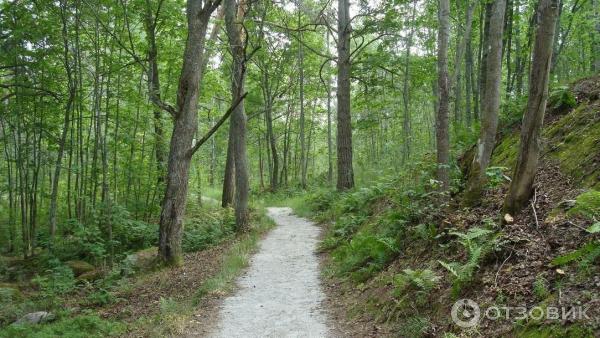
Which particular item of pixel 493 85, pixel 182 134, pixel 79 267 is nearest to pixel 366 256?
pixel 493 85

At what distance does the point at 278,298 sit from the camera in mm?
6883

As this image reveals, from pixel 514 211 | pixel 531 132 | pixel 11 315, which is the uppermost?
pixel 531 132

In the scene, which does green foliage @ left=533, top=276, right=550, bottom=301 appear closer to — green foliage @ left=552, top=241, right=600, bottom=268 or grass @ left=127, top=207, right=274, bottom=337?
green foliage @ left=552, top=241, right=600, bottom=268

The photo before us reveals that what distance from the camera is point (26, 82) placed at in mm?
12164

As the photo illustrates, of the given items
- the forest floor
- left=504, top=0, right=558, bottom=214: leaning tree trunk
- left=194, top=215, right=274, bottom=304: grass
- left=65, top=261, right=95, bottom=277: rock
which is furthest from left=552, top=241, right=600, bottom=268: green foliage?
left=65, top=261, right=95, bottom=277: rock

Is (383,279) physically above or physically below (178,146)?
below

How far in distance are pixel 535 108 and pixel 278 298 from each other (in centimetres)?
479

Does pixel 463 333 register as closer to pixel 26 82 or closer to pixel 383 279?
pixel 383 279

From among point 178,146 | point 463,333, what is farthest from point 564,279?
point 178,146

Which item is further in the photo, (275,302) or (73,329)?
(275,302)

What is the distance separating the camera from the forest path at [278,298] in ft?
18.4

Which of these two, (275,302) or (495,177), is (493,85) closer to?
(495,177)

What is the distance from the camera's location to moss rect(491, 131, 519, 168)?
7.06 metres

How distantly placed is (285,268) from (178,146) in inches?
140
